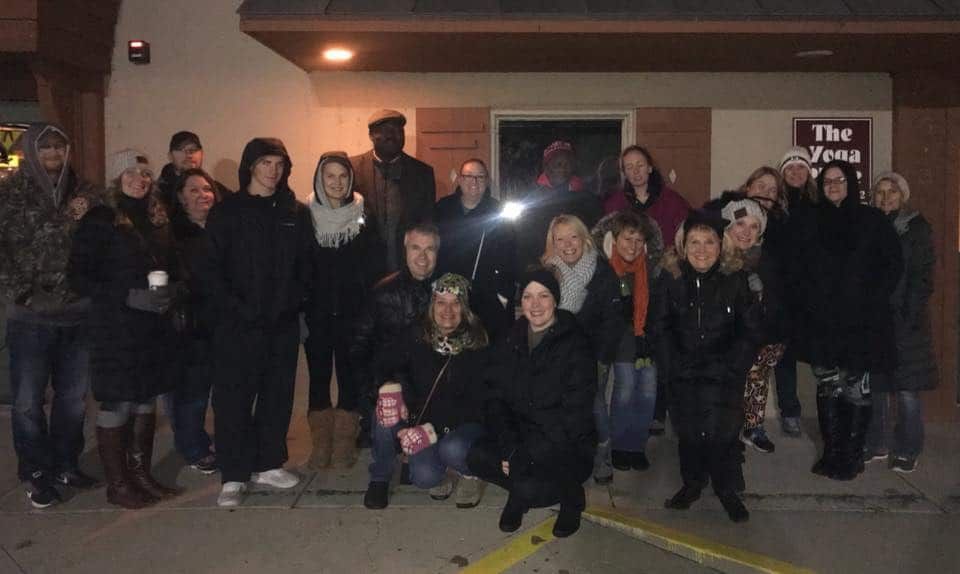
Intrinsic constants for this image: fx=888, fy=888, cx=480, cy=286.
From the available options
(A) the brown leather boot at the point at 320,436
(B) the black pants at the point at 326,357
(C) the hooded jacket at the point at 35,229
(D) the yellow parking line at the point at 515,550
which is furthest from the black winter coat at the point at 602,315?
(C) the hooded jacket at the point at 35,229

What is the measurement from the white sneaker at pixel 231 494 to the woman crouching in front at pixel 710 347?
94.0 inches

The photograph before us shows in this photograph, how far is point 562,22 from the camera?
5527mm

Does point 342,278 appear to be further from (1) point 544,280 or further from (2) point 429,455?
(1) point 544,280

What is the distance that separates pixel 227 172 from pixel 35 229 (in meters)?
2.48

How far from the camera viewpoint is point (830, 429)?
5.33 m

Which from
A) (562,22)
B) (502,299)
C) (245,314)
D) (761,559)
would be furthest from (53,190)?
(761,559)

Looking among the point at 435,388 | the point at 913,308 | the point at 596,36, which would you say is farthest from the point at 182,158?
the point at 913,308

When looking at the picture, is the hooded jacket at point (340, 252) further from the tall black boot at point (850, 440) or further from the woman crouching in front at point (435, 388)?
the tall black boot at point (850, 440)

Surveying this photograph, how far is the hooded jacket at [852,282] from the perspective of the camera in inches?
201

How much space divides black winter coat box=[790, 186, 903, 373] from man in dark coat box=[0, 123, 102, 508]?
4.13m

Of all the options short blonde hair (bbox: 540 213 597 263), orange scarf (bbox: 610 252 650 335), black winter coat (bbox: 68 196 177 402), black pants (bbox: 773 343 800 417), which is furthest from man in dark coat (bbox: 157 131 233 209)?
black pants (bbox: 773 343 800 417)

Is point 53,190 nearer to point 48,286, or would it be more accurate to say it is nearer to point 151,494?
point 48,286

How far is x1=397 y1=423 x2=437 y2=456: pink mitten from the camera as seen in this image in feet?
15.2

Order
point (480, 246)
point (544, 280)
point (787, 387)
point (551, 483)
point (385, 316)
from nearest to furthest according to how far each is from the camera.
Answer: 1. point (551, 483)
2. point (544, 280)
3. point (385, 316)
4. point (480, 246)
5. point (787, 387)
